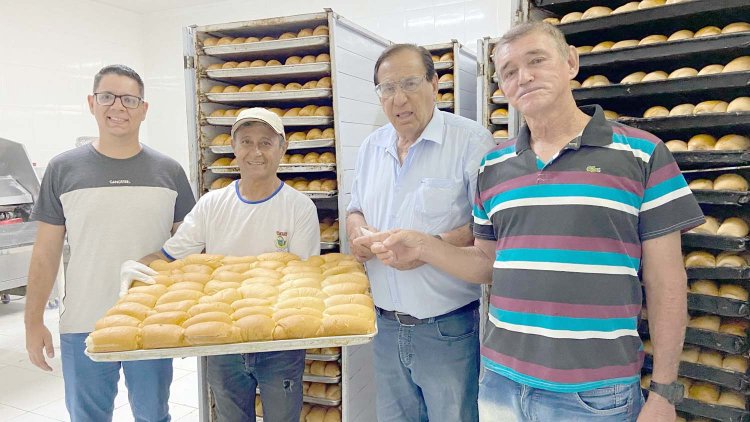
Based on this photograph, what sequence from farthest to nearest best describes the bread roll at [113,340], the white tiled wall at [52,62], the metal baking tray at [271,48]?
the white tiled wall at [52,62] → the metal baking tray at [271,48] → the bread roll at [113,340]

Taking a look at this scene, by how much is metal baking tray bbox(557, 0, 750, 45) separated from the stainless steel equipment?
192 inches

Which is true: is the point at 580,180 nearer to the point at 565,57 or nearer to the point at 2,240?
the point at 565,57

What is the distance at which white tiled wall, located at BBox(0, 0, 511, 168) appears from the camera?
5266mm

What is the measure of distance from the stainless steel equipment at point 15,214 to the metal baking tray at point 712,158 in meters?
5.15

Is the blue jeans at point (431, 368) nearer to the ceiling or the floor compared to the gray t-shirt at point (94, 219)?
nearer to the floor

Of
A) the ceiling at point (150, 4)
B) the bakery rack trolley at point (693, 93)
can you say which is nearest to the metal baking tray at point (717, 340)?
the bakery rack trolley at point (693, 93)

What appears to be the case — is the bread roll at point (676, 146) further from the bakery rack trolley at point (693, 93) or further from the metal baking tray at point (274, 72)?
the metal baking tray at point (274, 72)

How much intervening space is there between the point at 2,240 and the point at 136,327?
3.96 m

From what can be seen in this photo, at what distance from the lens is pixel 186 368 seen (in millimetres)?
4094

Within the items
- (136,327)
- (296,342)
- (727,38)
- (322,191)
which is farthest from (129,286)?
(727,38)

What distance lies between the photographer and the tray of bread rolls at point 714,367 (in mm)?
1571

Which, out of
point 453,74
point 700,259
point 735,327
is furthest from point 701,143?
point 453,74

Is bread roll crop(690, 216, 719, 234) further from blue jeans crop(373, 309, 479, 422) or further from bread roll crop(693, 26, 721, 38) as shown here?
blue jeans crop(373, 309, 479, 422)

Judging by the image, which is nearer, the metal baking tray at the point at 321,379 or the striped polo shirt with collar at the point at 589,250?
the striped polo shirt with collar at the point at 589,250
